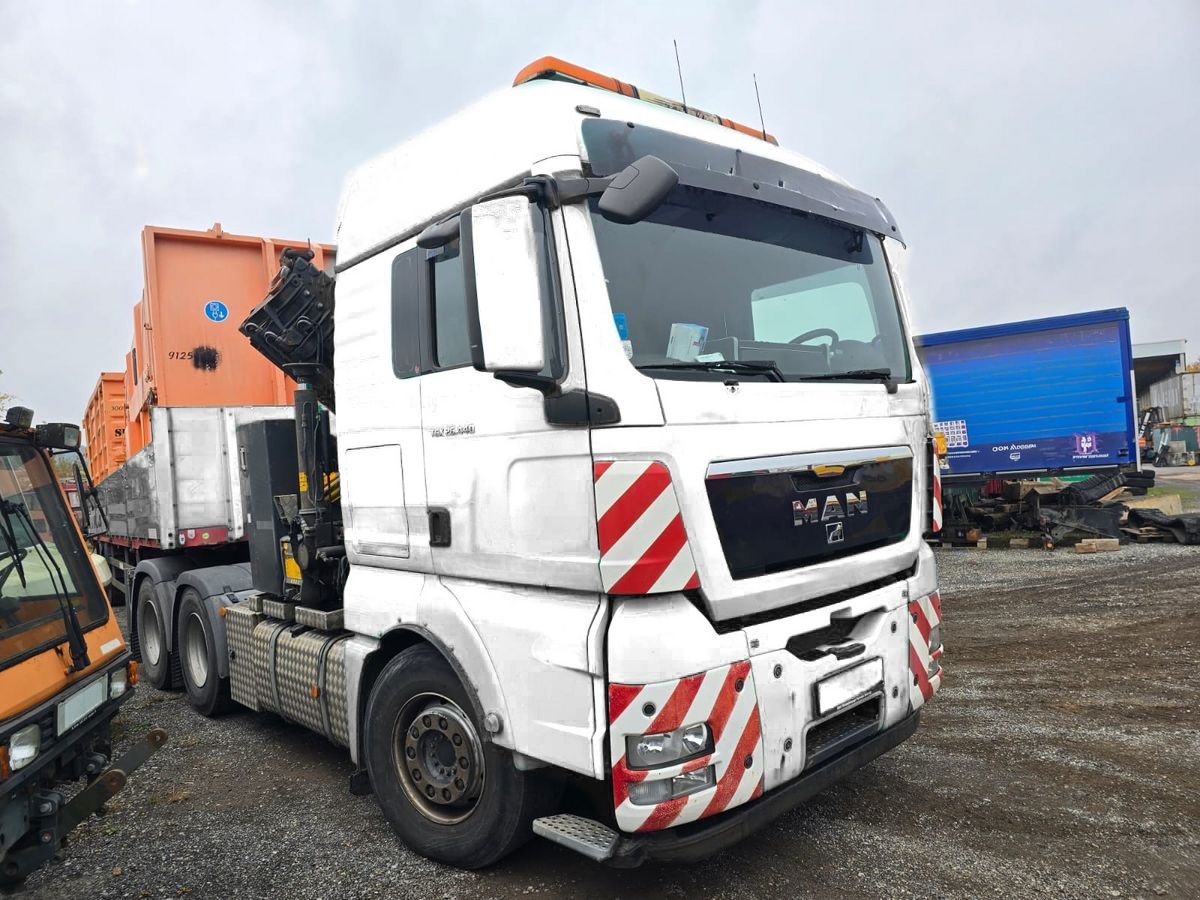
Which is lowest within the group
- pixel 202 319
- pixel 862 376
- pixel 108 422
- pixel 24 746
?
pixel 24 746

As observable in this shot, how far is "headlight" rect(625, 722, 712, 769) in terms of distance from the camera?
2521mm

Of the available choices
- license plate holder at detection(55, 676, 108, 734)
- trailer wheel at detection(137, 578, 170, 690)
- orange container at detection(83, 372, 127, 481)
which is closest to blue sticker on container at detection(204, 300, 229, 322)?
trailer wheel at detection(137, 578, 170, 690)

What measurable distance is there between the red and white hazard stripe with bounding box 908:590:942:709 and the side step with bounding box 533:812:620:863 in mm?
1511

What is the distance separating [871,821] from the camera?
3.49 meters

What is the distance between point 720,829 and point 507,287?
74.9 inches

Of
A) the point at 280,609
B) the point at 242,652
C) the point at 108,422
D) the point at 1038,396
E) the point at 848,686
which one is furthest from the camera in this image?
the point at 1038,396

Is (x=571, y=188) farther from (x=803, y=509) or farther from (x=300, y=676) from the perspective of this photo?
(x=300, y=676)

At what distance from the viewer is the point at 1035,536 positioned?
11.8m

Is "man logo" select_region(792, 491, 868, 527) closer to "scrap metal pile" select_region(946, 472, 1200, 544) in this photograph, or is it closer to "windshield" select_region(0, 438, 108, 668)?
"windshield" select_region(0, 438, 108, 668)

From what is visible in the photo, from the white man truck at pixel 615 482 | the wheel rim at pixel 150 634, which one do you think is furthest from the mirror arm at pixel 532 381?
the wheel rim at pixel 150 634

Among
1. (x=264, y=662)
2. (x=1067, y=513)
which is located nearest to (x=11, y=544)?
(x=264, y=662)

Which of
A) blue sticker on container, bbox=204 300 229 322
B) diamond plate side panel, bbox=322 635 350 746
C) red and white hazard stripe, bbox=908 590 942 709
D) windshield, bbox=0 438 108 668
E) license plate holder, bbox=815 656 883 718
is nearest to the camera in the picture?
license plate holder, bbox=815 656 883 718

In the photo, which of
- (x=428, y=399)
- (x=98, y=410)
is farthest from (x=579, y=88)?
(x=98, y=410)

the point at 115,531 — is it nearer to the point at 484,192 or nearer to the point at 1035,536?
the point at 484,192
